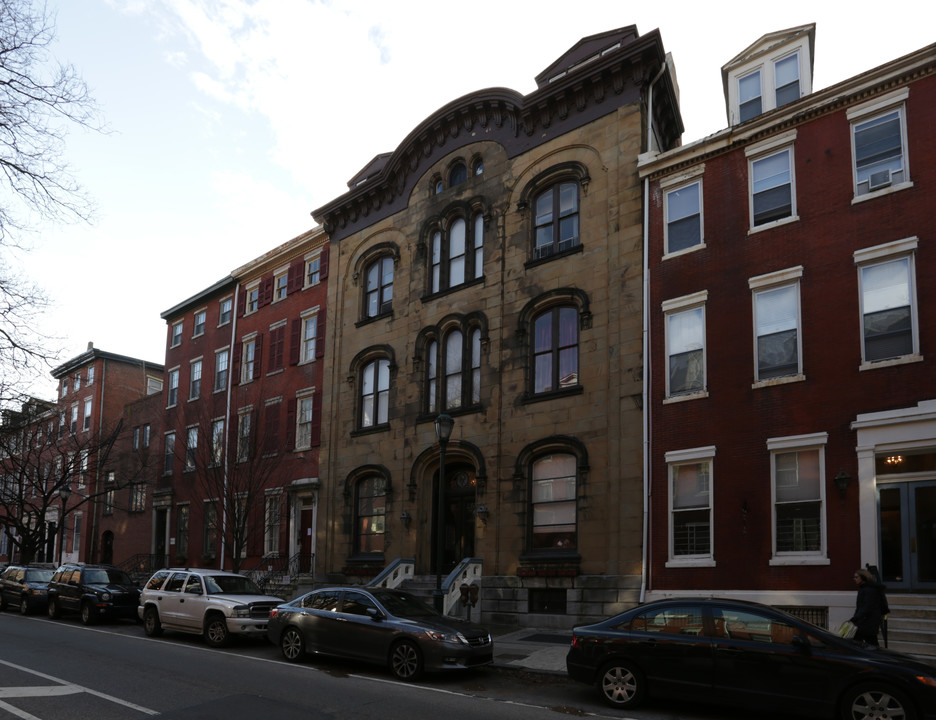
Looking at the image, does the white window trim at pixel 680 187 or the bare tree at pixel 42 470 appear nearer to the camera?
the white window trim at pixel 680 187

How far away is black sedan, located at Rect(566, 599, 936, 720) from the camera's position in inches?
380

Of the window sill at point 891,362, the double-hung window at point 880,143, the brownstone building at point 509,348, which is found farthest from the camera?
the brownstone building at point 509,348

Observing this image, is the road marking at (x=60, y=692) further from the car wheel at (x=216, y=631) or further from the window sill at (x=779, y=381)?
the window sill at (x=779, y=381)

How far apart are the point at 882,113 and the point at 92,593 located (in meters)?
22.6

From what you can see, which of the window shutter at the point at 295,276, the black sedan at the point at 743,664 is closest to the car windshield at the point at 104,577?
the window shutter at the point at 295,276

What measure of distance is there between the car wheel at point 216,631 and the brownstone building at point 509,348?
533 centimetres

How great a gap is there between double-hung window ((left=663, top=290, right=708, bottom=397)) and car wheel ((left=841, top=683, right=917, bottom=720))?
9.90 metres

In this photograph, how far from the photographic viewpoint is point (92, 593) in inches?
887

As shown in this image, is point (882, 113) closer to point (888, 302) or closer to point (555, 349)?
point (888, 302)

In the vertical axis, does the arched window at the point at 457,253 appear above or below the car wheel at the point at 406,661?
above

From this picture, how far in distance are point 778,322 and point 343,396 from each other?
15.6 metres

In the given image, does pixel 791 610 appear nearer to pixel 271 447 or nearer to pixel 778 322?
pixel 778 322

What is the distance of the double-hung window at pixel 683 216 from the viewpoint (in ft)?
66.3

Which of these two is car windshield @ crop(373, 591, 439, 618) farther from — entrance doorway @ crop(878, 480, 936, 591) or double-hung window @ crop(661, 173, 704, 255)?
double-hung window @ crop(661, 173, 704, 255)
